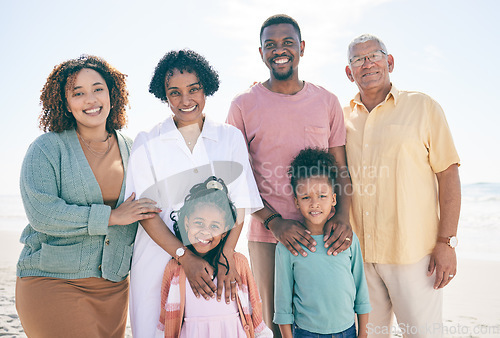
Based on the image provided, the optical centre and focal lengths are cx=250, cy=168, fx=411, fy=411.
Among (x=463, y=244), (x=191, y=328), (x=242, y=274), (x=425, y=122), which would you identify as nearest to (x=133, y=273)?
(x=191, y=328)

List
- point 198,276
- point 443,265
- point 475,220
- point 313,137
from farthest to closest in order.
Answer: point 475,220 → point 313,137 → point 443,265 → point 198,276

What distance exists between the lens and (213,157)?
2.53 meters

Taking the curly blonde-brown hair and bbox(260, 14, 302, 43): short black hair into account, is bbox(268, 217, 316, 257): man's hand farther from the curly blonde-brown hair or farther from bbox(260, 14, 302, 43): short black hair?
the curly blonde-brown hair

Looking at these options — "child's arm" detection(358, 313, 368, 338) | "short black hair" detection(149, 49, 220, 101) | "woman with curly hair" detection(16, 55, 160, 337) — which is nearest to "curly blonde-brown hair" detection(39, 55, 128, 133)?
"woman with curly hair" detection(16, 55, 160, 337)

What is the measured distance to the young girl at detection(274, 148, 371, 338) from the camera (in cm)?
249

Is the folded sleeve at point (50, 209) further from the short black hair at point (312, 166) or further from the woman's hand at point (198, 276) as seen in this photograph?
the short black hair at point (312, 166)

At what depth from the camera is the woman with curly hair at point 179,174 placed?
2365mm

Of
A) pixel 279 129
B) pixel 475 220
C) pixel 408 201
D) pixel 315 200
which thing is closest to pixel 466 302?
pixel 408 201

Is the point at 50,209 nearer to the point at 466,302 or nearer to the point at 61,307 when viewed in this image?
the point at 61,307

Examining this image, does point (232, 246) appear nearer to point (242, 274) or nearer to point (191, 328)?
point (242, 274)

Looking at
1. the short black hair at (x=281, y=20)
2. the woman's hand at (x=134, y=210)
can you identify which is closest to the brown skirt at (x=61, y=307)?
the woman's hand at (x=134, y=210)

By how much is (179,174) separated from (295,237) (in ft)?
2.70

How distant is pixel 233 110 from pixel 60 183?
129 cm

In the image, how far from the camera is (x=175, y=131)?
2.54 meters
